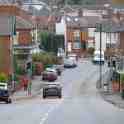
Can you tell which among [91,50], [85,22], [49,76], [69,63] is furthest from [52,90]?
[85,22]

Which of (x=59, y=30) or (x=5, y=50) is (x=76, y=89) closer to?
(x=5, y=50)

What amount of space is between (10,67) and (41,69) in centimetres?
1859

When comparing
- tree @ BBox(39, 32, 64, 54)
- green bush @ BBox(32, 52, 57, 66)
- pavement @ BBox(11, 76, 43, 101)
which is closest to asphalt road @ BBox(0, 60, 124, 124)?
pavement @ BBox(11, 76, 43, 101)

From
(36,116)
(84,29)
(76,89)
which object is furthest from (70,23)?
(36,116)

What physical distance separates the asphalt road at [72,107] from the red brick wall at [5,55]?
21.9ft

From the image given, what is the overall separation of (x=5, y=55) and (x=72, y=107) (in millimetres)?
32674

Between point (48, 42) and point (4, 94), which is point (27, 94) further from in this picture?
point (48, 42)

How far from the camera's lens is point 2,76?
234 feet

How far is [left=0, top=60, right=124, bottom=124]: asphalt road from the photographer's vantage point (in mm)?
35716

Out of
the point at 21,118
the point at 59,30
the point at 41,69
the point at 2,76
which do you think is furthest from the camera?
the point at 59,30

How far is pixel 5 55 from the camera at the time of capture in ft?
269

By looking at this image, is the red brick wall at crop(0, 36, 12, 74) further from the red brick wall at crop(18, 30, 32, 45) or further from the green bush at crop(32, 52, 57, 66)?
the green bush at crop(32, 52, 57, 66)

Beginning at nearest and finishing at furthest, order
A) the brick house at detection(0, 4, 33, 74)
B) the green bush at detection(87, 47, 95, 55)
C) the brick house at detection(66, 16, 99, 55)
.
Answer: the brick house at detection(0, 4, 33, 74), the green bush at detection(87, 47, 95, 55), the brick house at detection(66, 16, 99, 55)

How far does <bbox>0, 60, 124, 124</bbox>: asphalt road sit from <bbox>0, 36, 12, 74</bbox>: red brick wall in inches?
262
